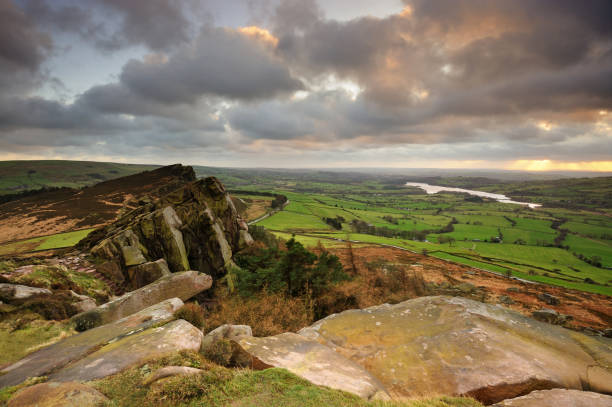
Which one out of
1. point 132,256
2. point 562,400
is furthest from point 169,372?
point 132,256

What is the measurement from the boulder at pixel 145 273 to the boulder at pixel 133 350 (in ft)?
32.3

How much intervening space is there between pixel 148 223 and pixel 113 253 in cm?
339

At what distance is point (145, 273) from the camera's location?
17.0 meters

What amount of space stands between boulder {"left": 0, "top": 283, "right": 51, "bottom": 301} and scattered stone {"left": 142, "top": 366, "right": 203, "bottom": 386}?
34.2 ft

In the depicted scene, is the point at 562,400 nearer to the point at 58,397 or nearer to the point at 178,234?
the point at 58,397

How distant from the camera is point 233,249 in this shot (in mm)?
28281

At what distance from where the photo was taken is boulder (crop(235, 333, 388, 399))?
7062mm

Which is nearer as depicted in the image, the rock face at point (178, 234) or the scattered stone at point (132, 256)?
the scattered stone at point (132, 256)

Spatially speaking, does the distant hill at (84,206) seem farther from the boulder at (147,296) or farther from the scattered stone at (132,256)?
the boulder at (147,296)

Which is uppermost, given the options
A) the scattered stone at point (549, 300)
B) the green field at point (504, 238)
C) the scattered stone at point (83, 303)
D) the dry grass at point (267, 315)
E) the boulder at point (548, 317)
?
the scattered stone at point (83, 303)

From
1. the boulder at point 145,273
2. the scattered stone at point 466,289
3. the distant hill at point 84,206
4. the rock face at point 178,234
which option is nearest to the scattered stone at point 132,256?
the rock face at point 178,234

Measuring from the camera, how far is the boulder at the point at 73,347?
21.7 ft

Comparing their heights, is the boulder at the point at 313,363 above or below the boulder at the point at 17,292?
below

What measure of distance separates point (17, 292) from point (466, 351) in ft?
65.9
